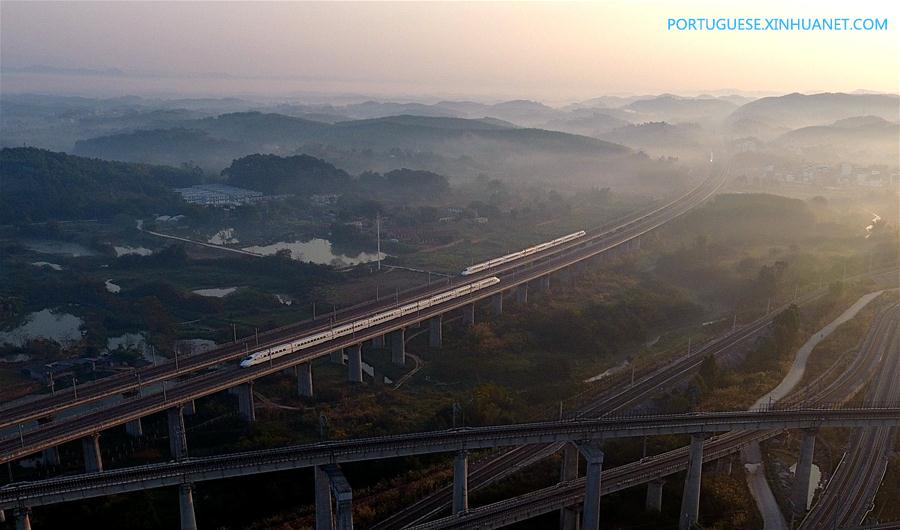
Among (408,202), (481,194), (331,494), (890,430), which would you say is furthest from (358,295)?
(481,194)

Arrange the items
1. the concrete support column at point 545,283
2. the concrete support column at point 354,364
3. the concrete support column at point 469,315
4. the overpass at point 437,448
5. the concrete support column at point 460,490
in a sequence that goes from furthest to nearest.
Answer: the concrete support column at point 545,283 → the concrete support column at point 469,315 → the concrete support column at point 354,364 → the concrete support column at point 460,490 → the overpass at point 437,448

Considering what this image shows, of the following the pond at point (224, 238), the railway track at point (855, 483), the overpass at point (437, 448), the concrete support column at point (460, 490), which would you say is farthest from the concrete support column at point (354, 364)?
the pond at point (224, 238)

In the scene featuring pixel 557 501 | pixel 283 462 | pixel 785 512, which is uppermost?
pixel 283 462

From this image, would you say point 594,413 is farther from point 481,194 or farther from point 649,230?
point 481,194

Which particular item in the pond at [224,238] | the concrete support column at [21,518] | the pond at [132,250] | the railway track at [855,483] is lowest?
the railway track at [855,483]

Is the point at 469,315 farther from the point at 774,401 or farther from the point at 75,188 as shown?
the point at 75,188

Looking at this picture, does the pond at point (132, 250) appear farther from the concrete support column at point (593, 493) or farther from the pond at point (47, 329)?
the concrete support column at point (593, 493)

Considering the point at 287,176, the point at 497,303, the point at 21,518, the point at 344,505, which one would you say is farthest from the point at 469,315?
the point at 287,176
